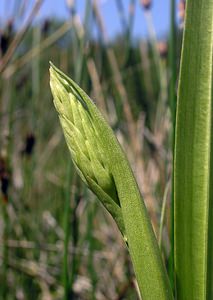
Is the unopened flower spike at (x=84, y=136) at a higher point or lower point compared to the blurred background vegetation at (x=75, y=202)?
higher

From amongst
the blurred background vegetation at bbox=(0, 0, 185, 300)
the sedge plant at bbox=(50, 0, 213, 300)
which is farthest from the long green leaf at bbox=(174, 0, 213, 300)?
the blurred background vegetation at bbox=(0, 0, 185, 300)

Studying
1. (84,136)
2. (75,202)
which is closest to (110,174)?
(84,136)

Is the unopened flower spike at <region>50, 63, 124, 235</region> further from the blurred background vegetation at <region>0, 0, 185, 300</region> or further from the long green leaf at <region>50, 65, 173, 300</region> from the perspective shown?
the blurred background vegetation at <region>0, 0, 185, 300</region>

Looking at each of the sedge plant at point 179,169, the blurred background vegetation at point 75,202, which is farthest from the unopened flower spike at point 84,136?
the blurred background vegetation at point 75,202

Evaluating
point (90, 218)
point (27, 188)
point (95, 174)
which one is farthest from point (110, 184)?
point (27, 188)

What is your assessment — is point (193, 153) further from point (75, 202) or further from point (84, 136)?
point (75, 202)

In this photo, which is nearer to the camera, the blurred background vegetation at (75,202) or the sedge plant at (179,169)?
the sedge plant at (179,169)

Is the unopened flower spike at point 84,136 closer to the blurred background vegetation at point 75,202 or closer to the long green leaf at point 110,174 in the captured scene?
the long green leaf at point 110,174

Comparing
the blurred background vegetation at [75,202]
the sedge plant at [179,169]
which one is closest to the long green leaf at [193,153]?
the sedge plant at [179,169]

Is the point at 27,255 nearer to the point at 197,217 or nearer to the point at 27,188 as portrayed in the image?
the point at 27,188
